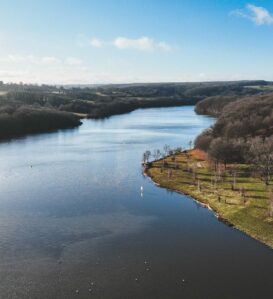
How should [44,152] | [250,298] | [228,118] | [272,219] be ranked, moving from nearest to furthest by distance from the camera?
[250,298] → [272,219] → [44,152] → [228,118]

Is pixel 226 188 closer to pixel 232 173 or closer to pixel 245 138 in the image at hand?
pixel 232 173

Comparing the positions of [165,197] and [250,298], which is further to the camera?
[165,197]

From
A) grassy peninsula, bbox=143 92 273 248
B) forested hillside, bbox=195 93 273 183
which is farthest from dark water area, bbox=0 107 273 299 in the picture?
forested hillside, bbox=195 93 273 183

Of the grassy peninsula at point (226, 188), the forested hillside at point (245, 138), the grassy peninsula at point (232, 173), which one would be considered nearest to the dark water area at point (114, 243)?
the grassy peninsula at point (226, 188)

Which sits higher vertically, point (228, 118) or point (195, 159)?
point (228, 118)

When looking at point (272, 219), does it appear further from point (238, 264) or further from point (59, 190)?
point (59, 190)

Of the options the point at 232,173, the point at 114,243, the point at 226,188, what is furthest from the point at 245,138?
the point at 114,243

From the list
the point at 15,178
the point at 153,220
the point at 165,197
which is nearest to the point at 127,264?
the point at 153,220

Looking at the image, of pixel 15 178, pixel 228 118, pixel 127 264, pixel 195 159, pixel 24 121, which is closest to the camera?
pixel 127 264
